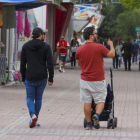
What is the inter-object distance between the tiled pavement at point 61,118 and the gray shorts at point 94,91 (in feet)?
1.63

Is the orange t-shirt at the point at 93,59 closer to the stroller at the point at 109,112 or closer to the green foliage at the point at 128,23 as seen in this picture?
the stroller at the point at 109,112

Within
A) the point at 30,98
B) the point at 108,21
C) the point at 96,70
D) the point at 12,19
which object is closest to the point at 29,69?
the point at 30,98

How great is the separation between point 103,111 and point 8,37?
1100 centimetres

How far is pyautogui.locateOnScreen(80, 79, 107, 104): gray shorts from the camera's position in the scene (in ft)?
26.0

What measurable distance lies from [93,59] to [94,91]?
19.9 inches

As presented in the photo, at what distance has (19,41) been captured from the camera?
20.6 metres

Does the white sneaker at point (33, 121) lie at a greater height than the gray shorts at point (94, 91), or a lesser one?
lesser

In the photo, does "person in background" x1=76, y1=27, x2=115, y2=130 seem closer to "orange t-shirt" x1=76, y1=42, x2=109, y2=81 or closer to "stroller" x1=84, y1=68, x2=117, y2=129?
"orange t-shirt" x1=76, y1=42, x2=109, y2=81

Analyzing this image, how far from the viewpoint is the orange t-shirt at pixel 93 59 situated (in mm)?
7887

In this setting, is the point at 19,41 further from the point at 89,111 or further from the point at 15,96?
the point at 89,111

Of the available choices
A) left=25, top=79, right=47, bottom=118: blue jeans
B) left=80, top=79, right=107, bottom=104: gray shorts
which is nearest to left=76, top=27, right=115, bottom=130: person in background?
left=80, top=79, right=107, bottom=104: gray shorts

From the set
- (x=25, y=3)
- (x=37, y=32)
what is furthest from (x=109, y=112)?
(x=25, y=3)

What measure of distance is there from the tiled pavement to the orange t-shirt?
0.86m

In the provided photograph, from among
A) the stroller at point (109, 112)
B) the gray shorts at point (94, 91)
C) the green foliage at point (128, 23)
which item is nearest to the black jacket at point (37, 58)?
the gray shorts at point (94, 91)
